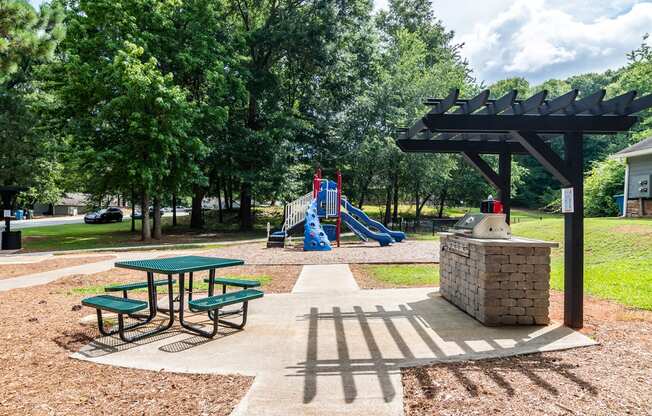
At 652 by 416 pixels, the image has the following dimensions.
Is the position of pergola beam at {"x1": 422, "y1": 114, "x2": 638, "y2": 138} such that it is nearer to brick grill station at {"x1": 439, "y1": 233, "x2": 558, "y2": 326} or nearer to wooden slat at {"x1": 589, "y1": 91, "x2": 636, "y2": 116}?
wooden slat at {"x1": 589, "y1": 91, "x2": 636, "y2": 116}

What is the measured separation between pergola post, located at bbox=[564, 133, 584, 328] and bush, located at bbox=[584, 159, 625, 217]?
21.1 metres

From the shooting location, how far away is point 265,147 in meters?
23.4

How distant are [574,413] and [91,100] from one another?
20.7m

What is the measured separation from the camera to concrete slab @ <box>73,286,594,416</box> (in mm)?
Answer: 3197

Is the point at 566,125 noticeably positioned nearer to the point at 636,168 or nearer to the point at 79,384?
the point at 79,384

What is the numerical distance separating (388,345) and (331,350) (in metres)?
0.62

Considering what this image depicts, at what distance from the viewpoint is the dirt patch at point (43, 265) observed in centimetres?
1013

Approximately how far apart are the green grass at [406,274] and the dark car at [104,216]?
32.2 meters

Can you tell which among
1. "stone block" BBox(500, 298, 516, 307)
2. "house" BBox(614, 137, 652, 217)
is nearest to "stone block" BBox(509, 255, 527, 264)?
"stone block" BBox(500, 298, 516, 307)

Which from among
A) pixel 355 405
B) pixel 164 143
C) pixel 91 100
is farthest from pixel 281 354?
pixel 91 100

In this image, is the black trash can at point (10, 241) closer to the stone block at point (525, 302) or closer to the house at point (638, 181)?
the stone block at point (525, 302)

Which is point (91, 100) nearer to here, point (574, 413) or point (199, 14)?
point (199, 14)

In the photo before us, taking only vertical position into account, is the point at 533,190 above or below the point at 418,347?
above

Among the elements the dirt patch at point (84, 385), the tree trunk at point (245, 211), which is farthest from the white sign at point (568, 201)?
the tree trunk at point (245, 211)
